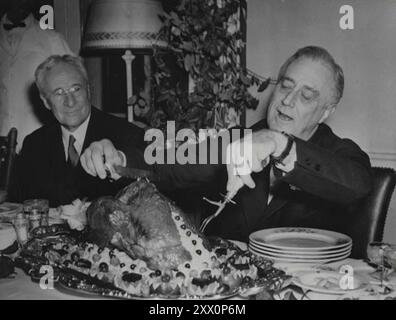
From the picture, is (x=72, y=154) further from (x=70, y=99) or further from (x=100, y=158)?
(x=100, y=158)

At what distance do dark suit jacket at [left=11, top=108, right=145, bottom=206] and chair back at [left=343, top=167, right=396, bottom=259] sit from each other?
1462 millimetres

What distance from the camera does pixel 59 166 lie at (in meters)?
3.20

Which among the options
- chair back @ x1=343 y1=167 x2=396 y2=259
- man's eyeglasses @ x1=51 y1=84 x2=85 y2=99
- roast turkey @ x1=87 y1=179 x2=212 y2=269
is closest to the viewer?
roast turkey @ x1=87 y1=179 x2=212 y2=269

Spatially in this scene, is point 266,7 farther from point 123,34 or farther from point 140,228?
point 140,228

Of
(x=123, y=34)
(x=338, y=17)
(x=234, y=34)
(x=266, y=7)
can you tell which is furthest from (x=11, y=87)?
(x=338, y=17)

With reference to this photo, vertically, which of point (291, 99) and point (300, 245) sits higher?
point (291, 99)

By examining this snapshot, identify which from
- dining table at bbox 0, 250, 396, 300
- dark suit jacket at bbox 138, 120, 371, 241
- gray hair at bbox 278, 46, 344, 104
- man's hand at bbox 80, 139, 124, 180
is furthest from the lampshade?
dining table at bbox 0, 250, 396, 300

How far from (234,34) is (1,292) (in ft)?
8.36

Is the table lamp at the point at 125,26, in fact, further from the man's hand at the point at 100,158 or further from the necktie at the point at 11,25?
the man's hand at the point at 100,158

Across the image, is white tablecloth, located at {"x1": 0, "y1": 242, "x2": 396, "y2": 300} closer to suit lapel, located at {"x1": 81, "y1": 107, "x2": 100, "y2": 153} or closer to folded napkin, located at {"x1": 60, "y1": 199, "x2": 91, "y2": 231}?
folded napkin, located at {"x1": 60, "y1": 199, "x2": 91, "y2": 231}

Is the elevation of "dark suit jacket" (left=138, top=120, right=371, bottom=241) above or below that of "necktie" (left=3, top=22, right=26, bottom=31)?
below

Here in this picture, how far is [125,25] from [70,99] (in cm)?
64

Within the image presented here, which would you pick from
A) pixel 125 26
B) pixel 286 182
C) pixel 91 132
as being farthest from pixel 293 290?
pixel 125 26

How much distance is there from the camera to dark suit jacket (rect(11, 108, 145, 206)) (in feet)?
10.2
